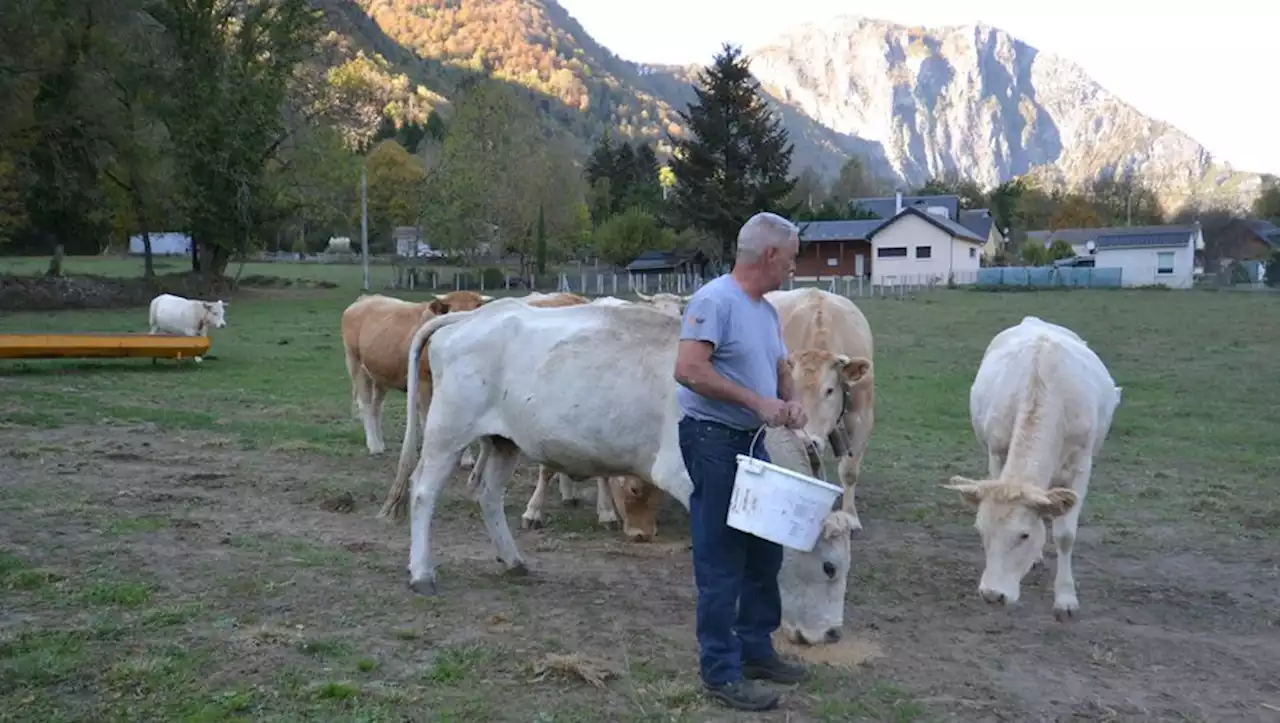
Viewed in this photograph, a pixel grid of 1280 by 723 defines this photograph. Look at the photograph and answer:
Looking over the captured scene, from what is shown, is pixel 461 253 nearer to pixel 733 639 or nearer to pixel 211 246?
pixel 211 246

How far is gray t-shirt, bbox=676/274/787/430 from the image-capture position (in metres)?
4.44

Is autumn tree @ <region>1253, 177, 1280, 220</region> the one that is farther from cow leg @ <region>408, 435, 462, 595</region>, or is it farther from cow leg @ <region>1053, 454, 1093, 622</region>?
cow leg @ <region>408, 435, 462, 595</region>

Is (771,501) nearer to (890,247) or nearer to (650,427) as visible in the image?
(650,427)

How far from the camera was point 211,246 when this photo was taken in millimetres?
40969

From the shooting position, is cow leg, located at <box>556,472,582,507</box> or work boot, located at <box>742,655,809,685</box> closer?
work boot, located at <box>742,655,809,685</box>

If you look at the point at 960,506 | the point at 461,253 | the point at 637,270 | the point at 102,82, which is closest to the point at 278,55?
the point at 102,82

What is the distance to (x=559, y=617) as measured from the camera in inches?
227

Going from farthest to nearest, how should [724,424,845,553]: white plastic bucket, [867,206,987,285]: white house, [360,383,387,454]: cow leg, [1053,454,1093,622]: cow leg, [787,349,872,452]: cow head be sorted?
1. [867,206,987,285]: white house
2. [360,383,387,454]: cow leg
3. [787,349,872,452]: cow head
4. [1053,454,1093,622]: cow leg
5. [724,424,845,553]: white plastic bucket

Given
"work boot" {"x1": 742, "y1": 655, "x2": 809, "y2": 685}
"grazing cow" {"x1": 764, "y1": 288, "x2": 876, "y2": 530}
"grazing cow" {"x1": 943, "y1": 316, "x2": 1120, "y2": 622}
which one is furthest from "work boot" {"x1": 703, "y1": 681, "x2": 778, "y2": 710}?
"grazing cow" {"x1": 764, "y1": 288, "x2": 876, "y2": 530}

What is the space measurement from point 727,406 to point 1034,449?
2.76 meters

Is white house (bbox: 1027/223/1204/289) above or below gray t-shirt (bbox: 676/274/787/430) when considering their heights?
above

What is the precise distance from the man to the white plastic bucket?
21cm

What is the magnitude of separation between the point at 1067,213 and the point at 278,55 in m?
83.4

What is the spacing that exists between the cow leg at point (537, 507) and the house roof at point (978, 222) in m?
80.5
